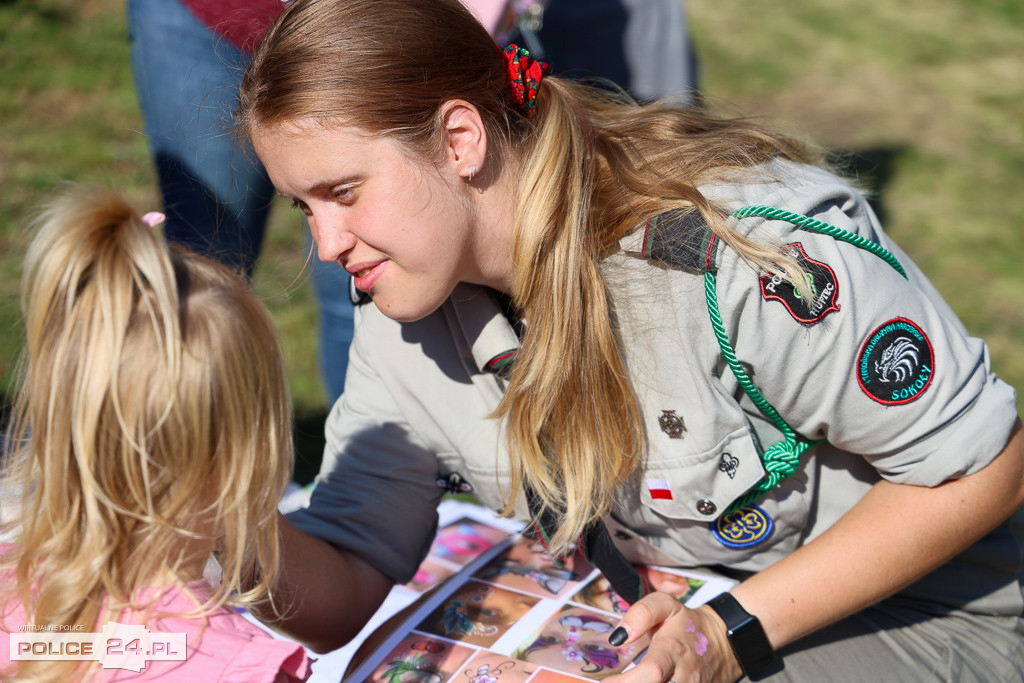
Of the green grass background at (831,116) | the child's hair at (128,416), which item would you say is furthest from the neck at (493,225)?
the green grass background at (831,116)

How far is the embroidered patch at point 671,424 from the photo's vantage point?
1573mm

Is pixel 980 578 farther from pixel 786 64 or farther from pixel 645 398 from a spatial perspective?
pixel 786 64

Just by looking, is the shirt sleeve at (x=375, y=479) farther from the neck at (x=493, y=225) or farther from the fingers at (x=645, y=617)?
the fingers at (x=645, y=617)

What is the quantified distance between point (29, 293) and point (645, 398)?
936mm

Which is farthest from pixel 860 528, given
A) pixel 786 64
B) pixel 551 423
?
pixel 786 64

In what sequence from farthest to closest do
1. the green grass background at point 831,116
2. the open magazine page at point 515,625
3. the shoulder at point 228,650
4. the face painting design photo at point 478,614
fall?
the green grass background at point 831,116 < the face painting design photo at point 478,614 < the open magazine page at point 515,625 < the shoulder at point 228,650

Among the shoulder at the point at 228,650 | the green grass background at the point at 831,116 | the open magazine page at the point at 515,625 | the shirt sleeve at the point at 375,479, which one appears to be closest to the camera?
the shoulder at the point at 228,650

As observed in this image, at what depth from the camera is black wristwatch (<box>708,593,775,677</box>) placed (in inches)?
59.3

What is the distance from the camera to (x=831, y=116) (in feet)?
18.8

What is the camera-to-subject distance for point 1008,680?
1.61 metres

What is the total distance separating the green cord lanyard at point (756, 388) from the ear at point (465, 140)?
15.7 inches

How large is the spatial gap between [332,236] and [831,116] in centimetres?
492

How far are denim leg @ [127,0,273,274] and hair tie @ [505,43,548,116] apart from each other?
2.95 ft

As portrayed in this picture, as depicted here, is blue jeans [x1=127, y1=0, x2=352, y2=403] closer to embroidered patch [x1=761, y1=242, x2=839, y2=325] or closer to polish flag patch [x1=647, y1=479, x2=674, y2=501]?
polish flag patch [x1=647, y1=479, x2=674, y2=501]
